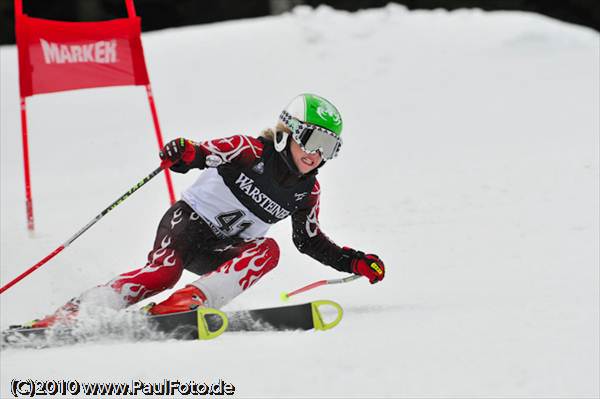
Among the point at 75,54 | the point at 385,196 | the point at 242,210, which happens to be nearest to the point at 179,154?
the point at 242,210

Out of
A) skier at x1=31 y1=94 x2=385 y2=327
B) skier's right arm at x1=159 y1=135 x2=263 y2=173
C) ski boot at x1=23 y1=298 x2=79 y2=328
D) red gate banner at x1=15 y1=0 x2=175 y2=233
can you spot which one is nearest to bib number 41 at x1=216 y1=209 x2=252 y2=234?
skier at x1=31 y1=94 x2=385 y2=327

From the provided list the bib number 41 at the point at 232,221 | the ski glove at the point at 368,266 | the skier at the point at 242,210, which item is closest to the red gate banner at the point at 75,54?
the skier at the point at 242,210

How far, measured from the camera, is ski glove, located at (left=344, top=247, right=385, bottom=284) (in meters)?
3.96

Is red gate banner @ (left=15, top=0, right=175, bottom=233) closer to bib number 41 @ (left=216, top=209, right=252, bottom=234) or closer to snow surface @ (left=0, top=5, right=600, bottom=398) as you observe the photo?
snow surface @ (left=0, top=5, right=600, bottom=398)

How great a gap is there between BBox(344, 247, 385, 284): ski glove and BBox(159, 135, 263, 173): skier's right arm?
76 cm

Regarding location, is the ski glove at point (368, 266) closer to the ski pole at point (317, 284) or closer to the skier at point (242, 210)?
the skier at point (242, 210)

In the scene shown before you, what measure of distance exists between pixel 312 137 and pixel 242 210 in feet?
1.73

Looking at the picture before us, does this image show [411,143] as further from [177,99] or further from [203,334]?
[203,334]

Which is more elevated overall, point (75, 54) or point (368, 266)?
point (75, 54)

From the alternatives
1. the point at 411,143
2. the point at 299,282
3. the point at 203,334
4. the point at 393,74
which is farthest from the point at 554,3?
the point at 203,334

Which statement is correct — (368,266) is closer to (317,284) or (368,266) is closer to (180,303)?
(317,284)

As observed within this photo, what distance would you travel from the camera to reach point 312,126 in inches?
143

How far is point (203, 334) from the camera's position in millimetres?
3006

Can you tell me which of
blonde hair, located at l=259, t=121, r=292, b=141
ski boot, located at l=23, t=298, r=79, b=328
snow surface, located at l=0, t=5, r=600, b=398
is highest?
blonde hair, located at l=259, t=121, r=292, b=141
